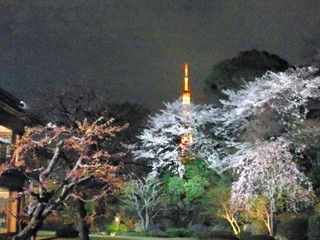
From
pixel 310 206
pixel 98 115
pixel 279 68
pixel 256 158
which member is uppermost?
pixel 279 68

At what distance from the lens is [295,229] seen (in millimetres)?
27750

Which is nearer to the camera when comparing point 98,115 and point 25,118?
point 25,118

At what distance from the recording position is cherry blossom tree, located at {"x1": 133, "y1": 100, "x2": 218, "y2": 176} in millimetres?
36062

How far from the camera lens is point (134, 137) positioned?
137 feet

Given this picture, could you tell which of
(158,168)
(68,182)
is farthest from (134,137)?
(68,182)

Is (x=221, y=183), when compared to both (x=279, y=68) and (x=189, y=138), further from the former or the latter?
(x=279, y=68)

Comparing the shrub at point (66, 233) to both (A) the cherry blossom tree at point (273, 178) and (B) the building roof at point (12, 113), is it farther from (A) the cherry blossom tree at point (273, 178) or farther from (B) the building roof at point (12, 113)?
(A) the cherry blossom tree at point (273, 178)

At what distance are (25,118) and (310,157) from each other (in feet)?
47.7

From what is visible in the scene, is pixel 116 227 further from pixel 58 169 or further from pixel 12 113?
pixel 58 169

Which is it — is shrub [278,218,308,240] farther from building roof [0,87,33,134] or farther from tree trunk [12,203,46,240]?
tree trunk [12,203,46,240]

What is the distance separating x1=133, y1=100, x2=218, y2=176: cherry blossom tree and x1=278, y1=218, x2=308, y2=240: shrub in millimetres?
8418

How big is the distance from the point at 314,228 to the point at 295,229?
4.94 ft

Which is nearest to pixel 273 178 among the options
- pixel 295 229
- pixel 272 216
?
pixel 272 216

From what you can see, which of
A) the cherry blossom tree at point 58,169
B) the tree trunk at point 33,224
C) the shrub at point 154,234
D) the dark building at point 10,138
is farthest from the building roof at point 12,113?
the shrub at point 154,234
